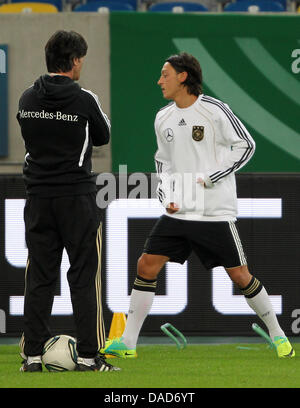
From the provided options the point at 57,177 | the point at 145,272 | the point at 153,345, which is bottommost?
the point at 153,345

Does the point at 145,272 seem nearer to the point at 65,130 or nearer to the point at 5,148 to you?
the point at 65,130

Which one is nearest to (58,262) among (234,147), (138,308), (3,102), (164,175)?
(138,308)

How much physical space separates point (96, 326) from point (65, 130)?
1.10 meters

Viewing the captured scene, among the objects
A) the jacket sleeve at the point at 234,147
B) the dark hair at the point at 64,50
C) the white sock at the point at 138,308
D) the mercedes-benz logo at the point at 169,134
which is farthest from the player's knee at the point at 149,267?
the dark hair at the point at 64,50

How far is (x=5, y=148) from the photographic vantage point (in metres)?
9.54

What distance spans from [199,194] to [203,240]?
0.97 feet

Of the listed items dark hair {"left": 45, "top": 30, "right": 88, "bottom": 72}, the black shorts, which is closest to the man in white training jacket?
the black shorts

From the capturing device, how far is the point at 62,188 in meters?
5.75

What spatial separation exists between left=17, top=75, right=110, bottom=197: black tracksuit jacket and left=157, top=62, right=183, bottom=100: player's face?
1.12 m

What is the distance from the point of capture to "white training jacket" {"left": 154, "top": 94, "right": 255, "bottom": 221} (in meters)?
6.65

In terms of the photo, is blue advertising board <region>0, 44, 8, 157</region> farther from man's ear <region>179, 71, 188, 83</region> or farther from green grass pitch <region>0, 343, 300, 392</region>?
man's ear <region>179, 71, 188, 83</region>

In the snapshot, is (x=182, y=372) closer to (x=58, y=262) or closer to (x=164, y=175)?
(x=58, y=262)
